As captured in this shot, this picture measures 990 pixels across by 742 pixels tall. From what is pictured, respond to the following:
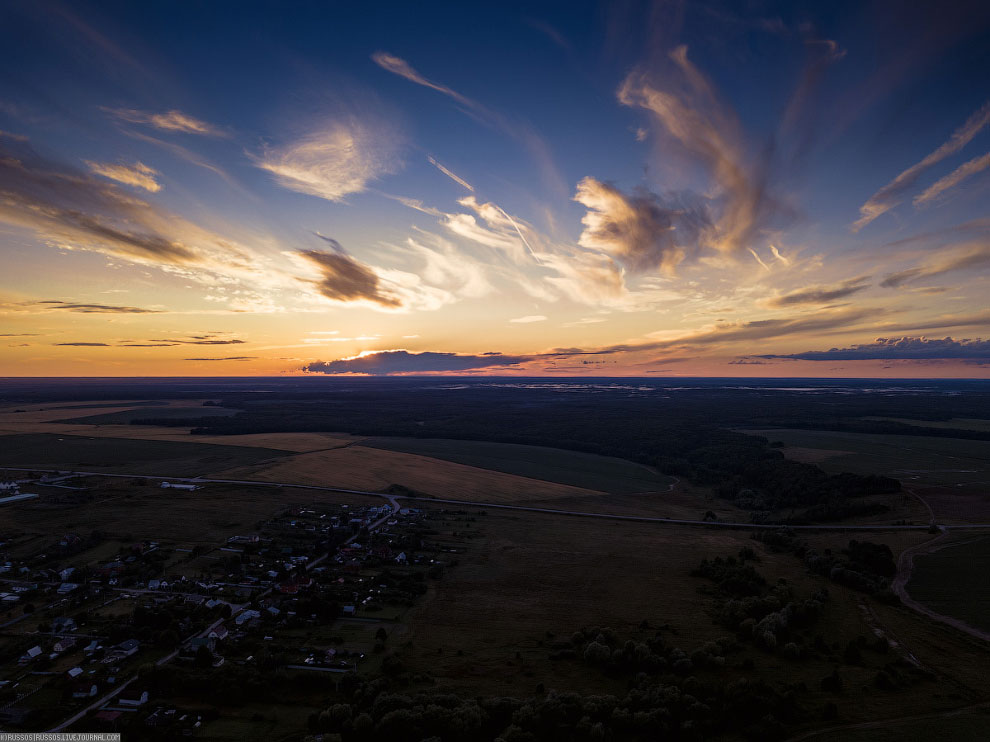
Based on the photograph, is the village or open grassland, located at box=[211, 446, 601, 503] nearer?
the village

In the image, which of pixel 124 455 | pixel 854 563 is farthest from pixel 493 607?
pixel 124 455

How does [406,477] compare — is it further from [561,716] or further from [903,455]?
[903,455]

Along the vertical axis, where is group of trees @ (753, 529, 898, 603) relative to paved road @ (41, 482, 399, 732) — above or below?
below

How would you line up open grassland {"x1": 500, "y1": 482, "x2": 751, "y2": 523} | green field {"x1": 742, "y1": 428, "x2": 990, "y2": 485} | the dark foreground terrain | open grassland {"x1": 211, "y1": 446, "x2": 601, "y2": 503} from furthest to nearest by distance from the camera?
open grassland {"x1": 211, "y1": 446, "x2": 601, "y2": 503}
green field {"x1": 742, "y1": 428, "x2": 990, "y2": 485}
open grassland {"x1": 500, "y1": 482, "x2": 751, "y2": 523}
the dark foreground terrain

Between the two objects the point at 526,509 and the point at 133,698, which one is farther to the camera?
the point at 526,509

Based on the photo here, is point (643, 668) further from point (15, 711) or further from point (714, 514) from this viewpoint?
point (714, 514)

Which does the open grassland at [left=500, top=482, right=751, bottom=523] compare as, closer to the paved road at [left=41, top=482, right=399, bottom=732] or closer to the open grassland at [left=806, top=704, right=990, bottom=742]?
the paved road at [left=41, top=482, right=399, bottom=732]

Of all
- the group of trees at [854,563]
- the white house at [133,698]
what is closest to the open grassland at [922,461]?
the group of trees at [854,563]

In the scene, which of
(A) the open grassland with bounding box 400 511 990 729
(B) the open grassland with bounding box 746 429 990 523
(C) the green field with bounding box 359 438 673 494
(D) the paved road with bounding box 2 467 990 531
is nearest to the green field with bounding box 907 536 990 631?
(A) the open grassland with bounding box 400 511 990 729
